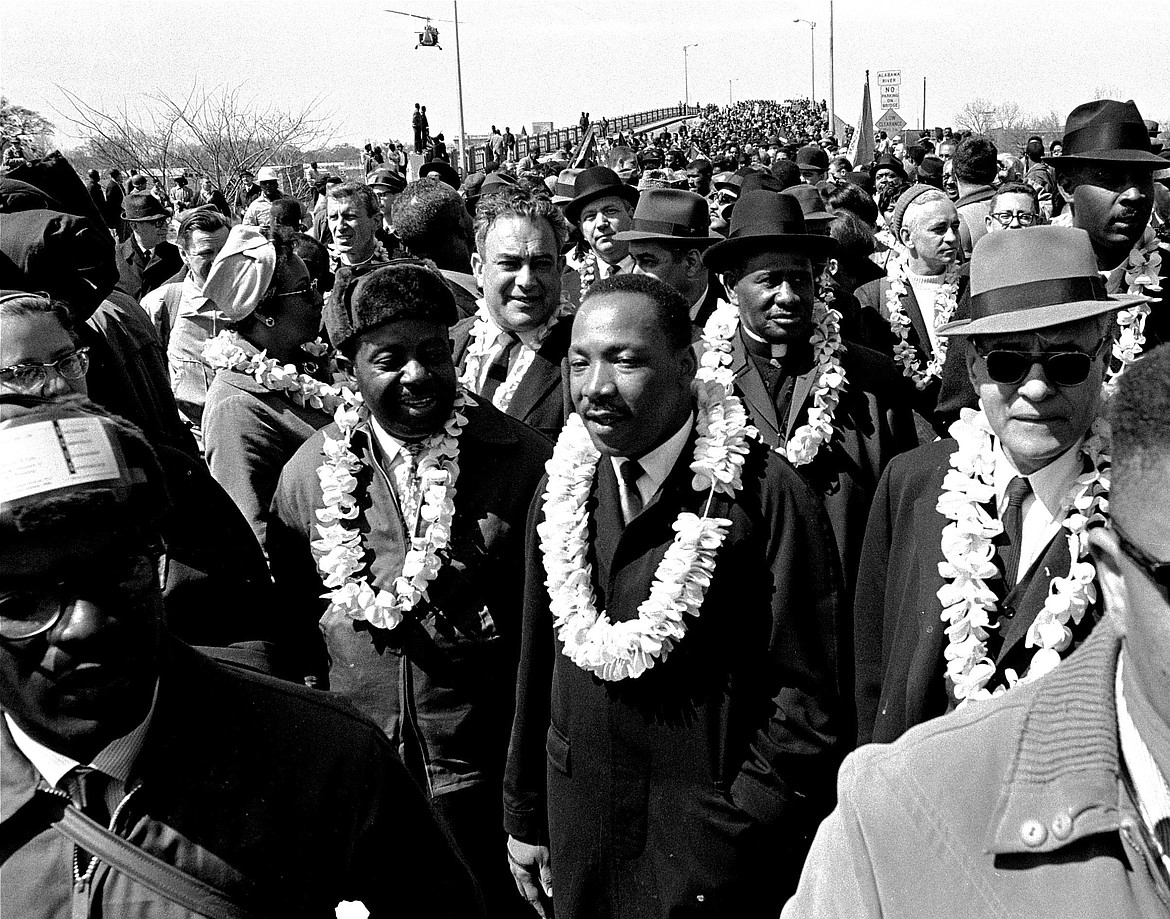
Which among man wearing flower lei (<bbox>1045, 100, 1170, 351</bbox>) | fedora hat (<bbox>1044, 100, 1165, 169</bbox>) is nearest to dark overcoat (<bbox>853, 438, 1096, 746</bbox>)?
man wearing flower lei (<bbox>1045, 100, 1170, 351</bbox>)

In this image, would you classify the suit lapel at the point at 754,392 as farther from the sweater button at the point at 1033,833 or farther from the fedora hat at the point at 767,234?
the sweater button at the point at 1033,833

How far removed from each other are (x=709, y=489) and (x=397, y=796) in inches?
63.6

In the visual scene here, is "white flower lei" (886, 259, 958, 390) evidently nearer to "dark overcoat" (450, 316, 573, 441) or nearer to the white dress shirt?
"dark overcoat" (450, 316, 573, 441)

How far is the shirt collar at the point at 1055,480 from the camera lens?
319cm

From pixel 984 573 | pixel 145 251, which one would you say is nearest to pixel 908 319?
pixel 984 573

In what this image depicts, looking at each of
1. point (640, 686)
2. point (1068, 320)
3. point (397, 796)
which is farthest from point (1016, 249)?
point (397, 796)

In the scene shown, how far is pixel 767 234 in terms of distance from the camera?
15.5ft

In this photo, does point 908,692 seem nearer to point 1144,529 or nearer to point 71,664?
point 1144,529

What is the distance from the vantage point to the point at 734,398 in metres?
3.55

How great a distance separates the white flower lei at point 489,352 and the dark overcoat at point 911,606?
2154 millimetres

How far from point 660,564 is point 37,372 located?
5.79 ft

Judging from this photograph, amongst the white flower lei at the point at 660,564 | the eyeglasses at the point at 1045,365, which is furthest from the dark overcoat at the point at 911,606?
the white flower lei at the point at 660,564

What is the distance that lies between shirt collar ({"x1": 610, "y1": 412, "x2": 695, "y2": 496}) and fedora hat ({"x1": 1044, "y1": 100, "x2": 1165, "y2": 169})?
12.7ft

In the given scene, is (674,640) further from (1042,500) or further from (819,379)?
(819,379)
